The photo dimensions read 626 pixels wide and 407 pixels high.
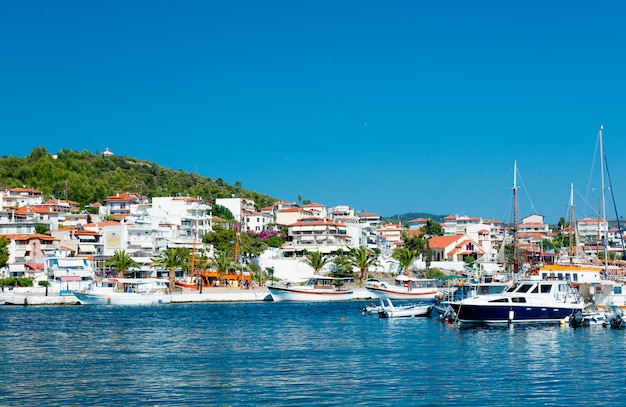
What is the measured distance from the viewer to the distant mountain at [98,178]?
145625 mm

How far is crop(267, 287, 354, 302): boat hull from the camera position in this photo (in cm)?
8125

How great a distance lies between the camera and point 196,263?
9706 cm

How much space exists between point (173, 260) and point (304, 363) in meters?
59.6

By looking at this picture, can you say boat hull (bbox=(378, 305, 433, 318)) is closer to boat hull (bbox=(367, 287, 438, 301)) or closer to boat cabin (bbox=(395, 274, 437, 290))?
boat hull (bbox=(367, 287, 438, 301))

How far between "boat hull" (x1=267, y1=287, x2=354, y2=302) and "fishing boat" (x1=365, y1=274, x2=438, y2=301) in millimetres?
2982

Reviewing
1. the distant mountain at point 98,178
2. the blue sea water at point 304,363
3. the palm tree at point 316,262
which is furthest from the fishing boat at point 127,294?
the distant mountain at point 98,178

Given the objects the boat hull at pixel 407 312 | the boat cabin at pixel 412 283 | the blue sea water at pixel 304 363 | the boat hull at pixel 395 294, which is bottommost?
the blue sea water at pixel 304 363

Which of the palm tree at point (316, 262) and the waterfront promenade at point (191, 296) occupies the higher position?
the palm tree at point (316, 262)

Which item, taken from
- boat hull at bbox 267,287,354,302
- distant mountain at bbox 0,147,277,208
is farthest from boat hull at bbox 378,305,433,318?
distant mountain at bbox 0,147,277,208

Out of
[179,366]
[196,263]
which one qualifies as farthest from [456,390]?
[196,263]

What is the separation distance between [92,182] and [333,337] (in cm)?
11880

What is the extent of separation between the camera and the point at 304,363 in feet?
111

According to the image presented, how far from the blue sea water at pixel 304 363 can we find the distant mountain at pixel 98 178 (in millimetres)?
91558

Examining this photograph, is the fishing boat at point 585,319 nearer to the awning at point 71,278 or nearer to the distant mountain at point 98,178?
the awning at point 71,278
